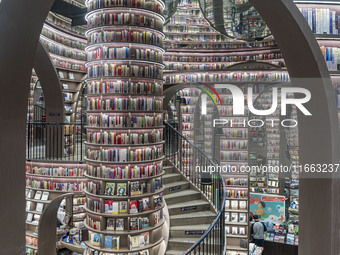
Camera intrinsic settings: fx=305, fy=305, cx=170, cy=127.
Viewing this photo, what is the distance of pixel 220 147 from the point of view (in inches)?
369

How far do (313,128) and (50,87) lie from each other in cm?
675

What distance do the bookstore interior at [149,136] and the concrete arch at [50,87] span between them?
0.09 ft

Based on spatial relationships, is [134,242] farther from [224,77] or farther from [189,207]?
[224,77]

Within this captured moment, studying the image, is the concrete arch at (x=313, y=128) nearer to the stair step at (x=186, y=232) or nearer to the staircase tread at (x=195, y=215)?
the stair step at (x=186, y=232)

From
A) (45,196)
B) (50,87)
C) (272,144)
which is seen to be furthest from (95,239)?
(272,144)

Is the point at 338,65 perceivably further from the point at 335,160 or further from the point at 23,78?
the point at 23,78

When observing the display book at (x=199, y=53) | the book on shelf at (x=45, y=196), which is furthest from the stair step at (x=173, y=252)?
the display book at (x=199, y=53)

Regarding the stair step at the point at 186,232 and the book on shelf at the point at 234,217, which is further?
the book on shelf at the point at 234,217

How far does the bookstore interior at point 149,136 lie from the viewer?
192 cm

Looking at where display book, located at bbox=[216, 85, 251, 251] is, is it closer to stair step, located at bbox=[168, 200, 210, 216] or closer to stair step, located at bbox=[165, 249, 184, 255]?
stair step, located at bbox=[168, 200, 210, 216]

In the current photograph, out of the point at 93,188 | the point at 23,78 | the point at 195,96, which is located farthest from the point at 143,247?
the point at 195,96

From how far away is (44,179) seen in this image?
7230 mm

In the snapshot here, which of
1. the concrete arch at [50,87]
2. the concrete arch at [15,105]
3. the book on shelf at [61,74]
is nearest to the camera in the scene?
the concrete arch at [15,105]

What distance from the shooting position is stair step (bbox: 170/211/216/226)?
5766 mm
